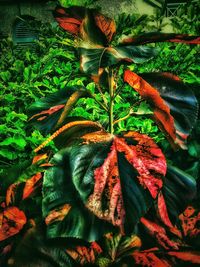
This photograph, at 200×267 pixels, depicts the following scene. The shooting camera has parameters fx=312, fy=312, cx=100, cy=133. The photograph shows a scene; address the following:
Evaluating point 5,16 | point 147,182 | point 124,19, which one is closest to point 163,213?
point 147,182

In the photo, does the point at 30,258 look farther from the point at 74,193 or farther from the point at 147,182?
the point at 147,182

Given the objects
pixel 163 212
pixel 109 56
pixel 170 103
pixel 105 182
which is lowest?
pixel 163 212

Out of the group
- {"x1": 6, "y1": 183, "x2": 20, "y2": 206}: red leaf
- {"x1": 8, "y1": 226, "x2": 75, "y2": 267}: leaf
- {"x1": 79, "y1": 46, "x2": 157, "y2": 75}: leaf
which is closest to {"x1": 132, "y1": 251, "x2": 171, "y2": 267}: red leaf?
{"x1": 8, "y1": 226, "x2": 75, "y2": 267}: leaf

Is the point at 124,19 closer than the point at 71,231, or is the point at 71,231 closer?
the point at 71,231

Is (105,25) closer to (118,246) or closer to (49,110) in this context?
(49,110)

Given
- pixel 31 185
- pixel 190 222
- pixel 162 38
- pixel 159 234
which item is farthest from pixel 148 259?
pixel 162 38

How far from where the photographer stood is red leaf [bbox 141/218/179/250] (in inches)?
50.1

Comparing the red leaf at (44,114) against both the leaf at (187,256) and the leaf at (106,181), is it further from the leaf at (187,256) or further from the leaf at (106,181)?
the leaf at (187,256)

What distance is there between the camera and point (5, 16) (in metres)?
6.42

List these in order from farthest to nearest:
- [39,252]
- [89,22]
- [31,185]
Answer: [31,185] < [39,252] < [89,22]

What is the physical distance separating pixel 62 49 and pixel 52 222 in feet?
4.50

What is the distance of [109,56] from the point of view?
968 millimetres

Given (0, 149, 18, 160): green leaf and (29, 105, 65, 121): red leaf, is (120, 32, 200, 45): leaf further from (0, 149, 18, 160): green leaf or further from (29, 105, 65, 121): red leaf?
(0, 149, 18, 160): green leaf

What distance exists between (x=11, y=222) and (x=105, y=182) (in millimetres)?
532
